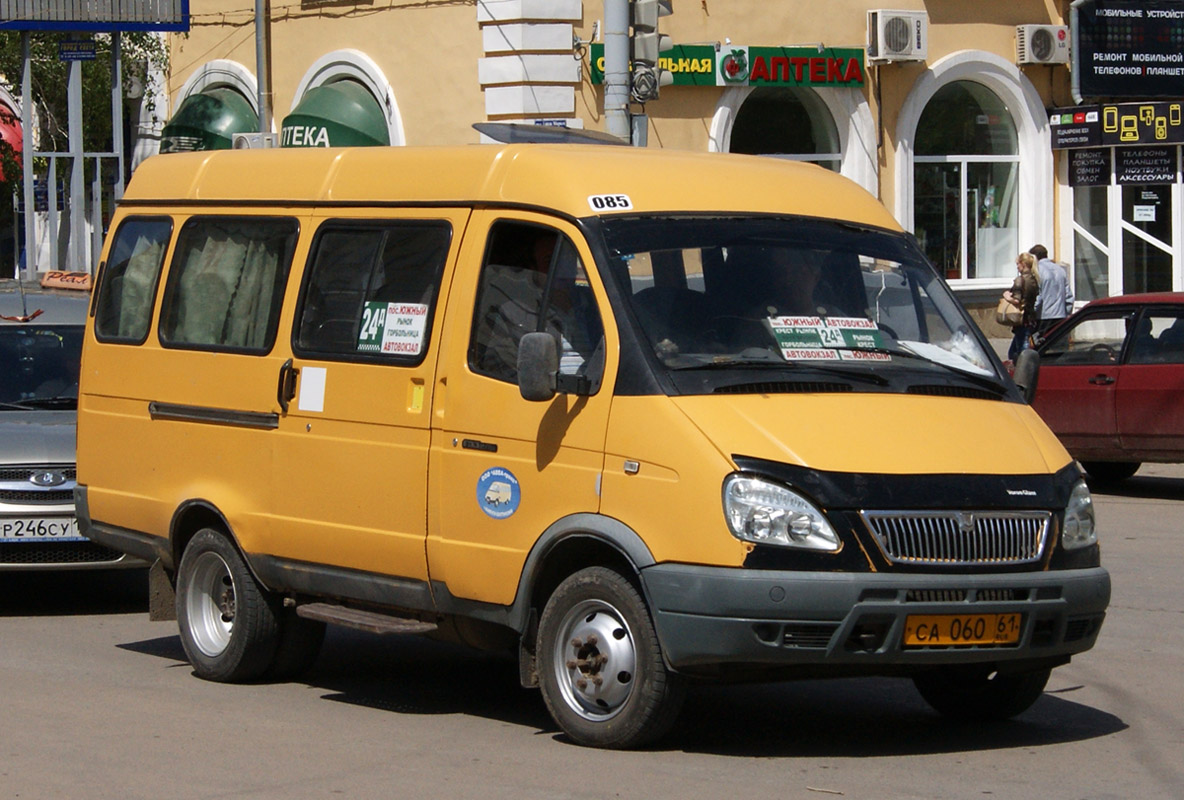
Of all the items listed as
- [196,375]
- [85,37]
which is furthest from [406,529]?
[85,37]

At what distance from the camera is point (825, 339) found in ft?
23.1

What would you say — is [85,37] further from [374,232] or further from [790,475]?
[790,475]

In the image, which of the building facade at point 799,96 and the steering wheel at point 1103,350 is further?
the building facade at point 799,96

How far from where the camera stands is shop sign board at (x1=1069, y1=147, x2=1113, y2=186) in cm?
2750

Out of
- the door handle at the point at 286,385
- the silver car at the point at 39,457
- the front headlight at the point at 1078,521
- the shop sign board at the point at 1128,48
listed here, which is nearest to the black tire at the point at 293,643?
the door handle at the point at 286,385

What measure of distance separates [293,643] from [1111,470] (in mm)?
9941

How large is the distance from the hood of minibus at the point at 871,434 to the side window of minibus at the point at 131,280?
3533 millimetres

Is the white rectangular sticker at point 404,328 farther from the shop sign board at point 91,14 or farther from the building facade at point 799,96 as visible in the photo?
the shop sign board at point 91,14

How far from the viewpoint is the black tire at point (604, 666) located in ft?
21.6

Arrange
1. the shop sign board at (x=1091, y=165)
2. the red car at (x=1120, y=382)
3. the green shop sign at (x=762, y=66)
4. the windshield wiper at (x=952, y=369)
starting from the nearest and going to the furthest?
the windshield wiper at (x=952, y=369), the red car at (x=1120, y=382), the green shop sign at (x=762, y=66), the shop sign board at (x=1091, y=165)

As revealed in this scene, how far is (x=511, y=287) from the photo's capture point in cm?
731

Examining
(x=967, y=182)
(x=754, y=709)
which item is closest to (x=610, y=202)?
(x=754, y=709)

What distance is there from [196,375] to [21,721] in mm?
1831

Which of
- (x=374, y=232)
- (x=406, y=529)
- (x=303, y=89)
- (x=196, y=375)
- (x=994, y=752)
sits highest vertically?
(x=303, y=89)
